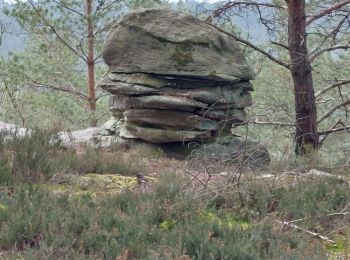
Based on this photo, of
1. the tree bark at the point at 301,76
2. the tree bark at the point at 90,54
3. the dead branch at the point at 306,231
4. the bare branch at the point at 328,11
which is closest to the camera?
the dead branch at the point at 306,231

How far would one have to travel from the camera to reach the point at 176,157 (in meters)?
9.84

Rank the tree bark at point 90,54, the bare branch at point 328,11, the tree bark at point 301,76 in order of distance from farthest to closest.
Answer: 1. the tree bark at point 90,54
2. the tree bark at point 301,76
3. the bare branch at point 328,11

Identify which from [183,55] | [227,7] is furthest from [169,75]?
[227,7]

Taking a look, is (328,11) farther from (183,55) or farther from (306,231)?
(306,231)

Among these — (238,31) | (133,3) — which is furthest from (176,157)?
(133,3)

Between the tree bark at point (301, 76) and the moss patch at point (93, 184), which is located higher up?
the tree bark at point (301, 76)

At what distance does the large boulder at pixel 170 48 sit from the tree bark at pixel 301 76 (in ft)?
3.26

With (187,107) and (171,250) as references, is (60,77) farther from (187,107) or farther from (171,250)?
(171,250)

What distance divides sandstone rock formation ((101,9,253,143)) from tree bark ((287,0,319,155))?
1.00 metres

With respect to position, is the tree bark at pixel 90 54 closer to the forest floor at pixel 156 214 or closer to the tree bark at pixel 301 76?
the tree bark at pixel 301 76

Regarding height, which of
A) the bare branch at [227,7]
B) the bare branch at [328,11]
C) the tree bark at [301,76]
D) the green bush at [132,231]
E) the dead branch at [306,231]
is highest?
the bare branch at [227,7]

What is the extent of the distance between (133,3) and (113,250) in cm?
1354

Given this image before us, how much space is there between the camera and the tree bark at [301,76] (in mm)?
10070

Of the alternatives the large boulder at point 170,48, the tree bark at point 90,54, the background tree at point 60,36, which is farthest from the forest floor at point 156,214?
the tree bark at point 90,54
